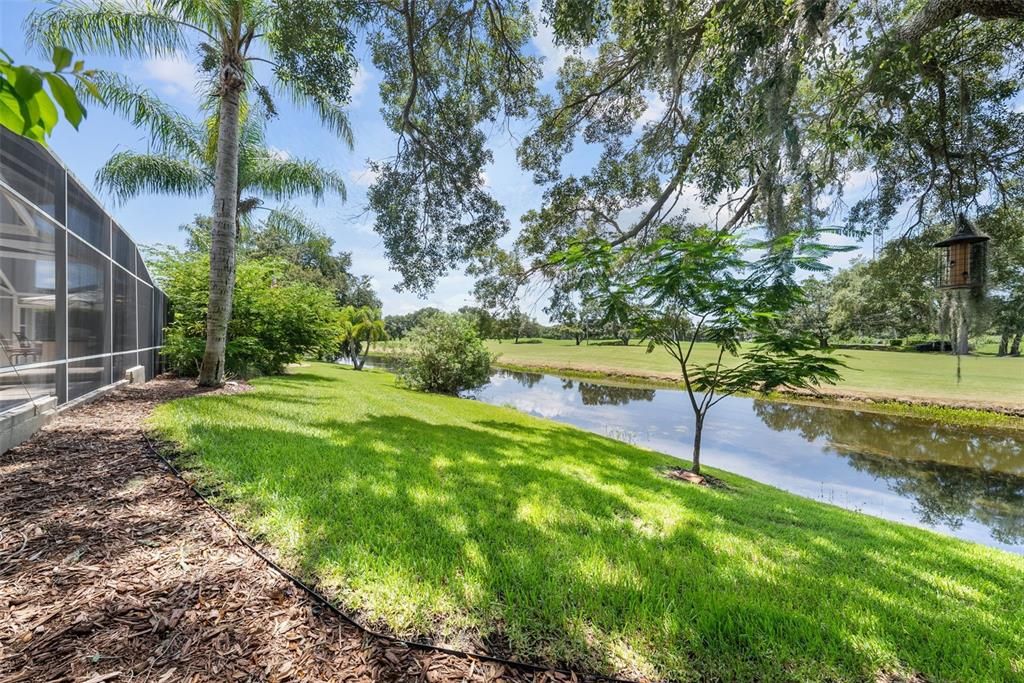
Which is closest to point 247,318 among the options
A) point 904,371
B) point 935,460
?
point 935,460

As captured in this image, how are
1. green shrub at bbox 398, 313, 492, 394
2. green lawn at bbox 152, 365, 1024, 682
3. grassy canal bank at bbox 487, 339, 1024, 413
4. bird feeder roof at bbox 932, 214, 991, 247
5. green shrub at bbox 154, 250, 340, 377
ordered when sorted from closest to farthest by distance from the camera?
green lawn at bbox 152, 365, 1024, 682
bird feeder roof at bbox 932, 214, 991, 247
green shrub at bbox 154, 250, 340, 377
green shrub at bbox 398, 313, 492, 394
grassy canal bank at bbox 487, 339, 1024, 413

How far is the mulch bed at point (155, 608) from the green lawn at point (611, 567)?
0.17 metres

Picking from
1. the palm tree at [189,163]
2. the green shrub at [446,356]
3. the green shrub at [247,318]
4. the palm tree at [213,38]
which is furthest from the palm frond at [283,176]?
the green shrub at [446,356]

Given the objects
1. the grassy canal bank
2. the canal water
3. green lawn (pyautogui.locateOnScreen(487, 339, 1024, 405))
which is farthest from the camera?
green lawn (pyautogui.locateOnScreen(487, 339, 1024, 405))

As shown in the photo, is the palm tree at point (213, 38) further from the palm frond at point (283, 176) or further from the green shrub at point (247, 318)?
the palm frond at point (283, 176)

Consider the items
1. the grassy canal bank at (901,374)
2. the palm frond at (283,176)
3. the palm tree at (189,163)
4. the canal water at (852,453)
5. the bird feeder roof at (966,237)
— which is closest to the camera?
the bird feeder roof at (966,237)

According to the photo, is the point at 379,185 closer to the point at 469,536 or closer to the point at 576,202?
the point at 576,202

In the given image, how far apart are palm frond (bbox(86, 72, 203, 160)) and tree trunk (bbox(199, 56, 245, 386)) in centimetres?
556

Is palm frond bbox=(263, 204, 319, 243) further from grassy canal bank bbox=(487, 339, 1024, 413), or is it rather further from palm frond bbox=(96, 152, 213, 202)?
grassy canal bank bbox=(487, 339, 1024, 413)

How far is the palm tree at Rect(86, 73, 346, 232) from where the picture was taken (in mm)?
10688

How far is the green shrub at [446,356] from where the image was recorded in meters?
14.9

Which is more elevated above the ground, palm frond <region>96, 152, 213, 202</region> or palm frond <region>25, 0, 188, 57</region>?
palm frond <region>25, 0, 188, 57</region>

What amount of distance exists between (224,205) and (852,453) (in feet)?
50.1

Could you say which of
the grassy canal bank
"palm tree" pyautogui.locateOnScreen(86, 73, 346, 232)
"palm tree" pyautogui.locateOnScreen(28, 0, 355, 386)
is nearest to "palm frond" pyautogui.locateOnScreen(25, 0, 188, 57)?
"palm tree" pyautogui.locateOnScreen(28, 0, 355, 386)
